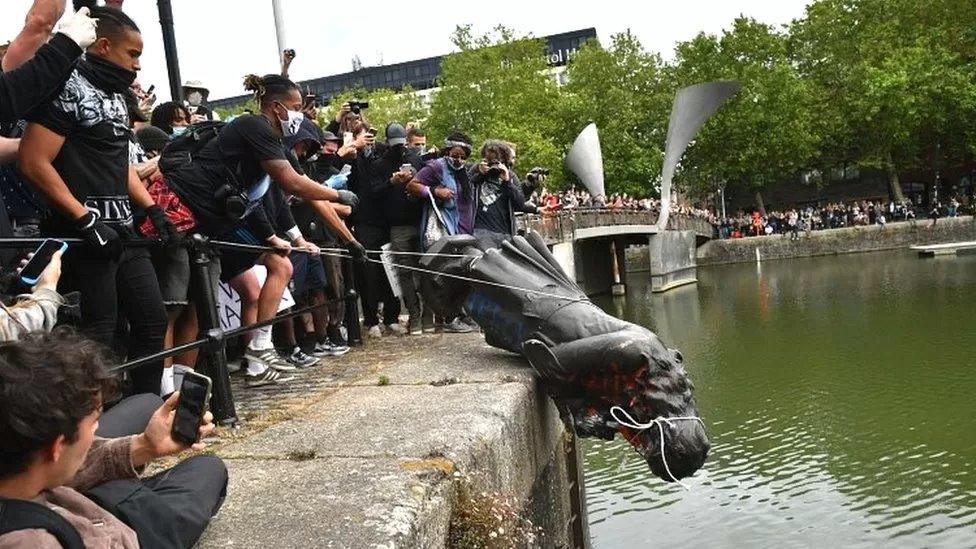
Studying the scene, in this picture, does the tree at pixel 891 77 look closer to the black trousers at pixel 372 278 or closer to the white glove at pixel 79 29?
the black trousers at pixel 372 278

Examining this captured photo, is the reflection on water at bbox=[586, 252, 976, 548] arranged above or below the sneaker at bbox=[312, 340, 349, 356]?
below

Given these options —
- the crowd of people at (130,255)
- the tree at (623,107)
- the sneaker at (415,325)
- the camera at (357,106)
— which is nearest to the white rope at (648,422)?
the crowd of people at (130,255)

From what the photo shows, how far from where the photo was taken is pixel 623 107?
45281mm

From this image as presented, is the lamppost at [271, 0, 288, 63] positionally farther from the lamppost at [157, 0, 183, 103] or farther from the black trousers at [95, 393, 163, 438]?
the black trousers at [95, 393, 163, 438]

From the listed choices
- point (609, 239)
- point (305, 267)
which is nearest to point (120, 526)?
point (305, 267)

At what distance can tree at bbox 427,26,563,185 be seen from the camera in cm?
4391

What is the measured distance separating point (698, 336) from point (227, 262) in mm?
13398

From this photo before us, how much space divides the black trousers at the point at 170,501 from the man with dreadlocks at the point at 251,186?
7.07 ft

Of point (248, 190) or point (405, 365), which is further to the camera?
point (405, 365)

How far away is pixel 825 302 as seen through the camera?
20.5 metres

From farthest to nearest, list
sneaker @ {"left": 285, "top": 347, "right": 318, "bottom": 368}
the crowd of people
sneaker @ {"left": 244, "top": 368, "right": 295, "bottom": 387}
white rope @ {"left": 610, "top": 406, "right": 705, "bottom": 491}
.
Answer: sneaker @ {"left": 285, "top": 347, "right": 318, "bottom": 368} < sneaker @ {"left": 244, "top": 368, "right": 295, "bottom": 387} < white rope @ {"left": 610, "top": 406, "right": 705, "bottom": 491} < the crowd of people

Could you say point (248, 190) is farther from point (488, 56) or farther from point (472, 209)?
point (488, 56)

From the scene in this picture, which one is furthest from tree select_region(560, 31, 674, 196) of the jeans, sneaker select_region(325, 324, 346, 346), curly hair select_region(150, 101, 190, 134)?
curly hair select_region(150, 101, 190, 134)

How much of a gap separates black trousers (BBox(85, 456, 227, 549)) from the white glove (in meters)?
1.38
